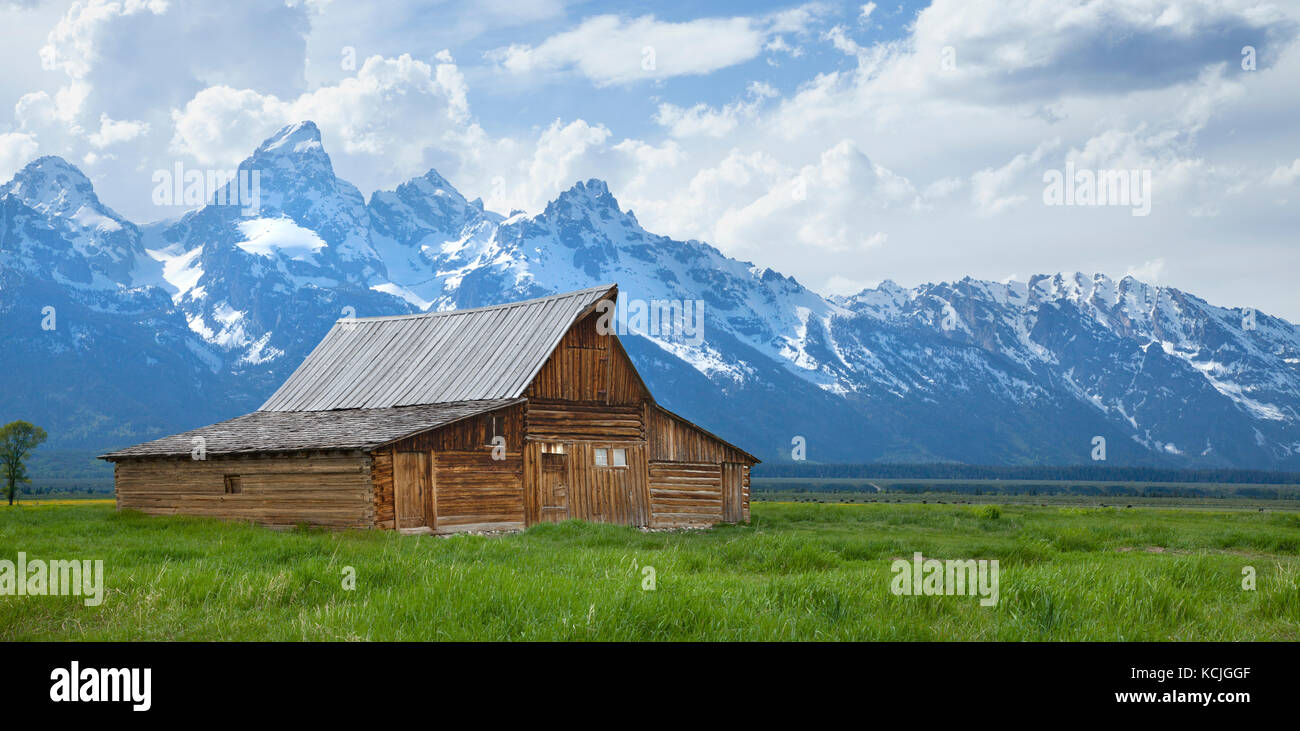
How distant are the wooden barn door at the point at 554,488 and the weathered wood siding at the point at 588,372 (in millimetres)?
→ 2163

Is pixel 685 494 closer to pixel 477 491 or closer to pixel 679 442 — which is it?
pixel 679 442

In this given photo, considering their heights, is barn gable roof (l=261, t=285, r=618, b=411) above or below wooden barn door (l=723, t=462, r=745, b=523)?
above

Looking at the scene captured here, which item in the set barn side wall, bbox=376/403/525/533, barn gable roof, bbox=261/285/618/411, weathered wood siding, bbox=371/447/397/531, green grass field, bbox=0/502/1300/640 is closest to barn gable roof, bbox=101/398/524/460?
barn side wall, bbox=376/403/525/533

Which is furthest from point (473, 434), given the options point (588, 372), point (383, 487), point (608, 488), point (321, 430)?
point (608, 488)

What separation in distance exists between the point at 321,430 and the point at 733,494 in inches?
620

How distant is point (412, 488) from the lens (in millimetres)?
35000

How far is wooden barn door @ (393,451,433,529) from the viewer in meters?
34.5

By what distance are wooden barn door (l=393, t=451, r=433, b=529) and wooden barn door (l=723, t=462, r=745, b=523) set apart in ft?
43.4

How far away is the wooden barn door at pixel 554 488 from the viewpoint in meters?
38.7

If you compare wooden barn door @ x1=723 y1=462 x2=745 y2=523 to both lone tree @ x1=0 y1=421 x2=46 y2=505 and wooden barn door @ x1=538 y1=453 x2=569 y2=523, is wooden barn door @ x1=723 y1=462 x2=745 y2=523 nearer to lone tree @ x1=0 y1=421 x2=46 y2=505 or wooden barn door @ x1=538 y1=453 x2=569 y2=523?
wooden barn door @ x1=538 y1=453 x2=569 y2=523

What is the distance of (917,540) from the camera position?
31156mm
